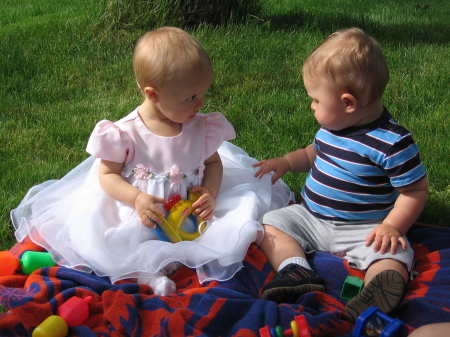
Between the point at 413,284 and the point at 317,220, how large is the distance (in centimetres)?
54

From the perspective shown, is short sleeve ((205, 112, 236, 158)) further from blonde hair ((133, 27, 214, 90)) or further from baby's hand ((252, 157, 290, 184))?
blonde hair ((133, 27, 214, 90))

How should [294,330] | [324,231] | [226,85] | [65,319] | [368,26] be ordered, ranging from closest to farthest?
[294,330] → [65,319] → [324,231] → [226,85] → [368,26]

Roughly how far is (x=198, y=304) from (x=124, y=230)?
21.5 inches

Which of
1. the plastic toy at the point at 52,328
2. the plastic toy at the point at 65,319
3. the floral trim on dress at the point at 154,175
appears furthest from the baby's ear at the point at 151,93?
the plastic toy at the point at 52,328

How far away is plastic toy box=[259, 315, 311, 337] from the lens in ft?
6.75

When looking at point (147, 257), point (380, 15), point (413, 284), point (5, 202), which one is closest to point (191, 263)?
point (147, 257)

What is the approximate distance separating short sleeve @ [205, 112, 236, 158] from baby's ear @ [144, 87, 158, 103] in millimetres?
349

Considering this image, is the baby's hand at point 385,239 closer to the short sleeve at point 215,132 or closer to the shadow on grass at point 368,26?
the short sleeve at point 215,132

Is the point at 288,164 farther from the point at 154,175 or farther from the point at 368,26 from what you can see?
the point at 368,26

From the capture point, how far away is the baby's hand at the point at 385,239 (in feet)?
8.04

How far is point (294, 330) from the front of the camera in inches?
81.9

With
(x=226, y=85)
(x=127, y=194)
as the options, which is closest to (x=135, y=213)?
(x=127, y=194)

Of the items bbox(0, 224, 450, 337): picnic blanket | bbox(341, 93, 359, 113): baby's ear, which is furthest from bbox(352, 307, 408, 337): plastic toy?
bbox(341, 93, 359, 113): baby's ear

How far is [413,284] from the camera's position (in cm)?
249
